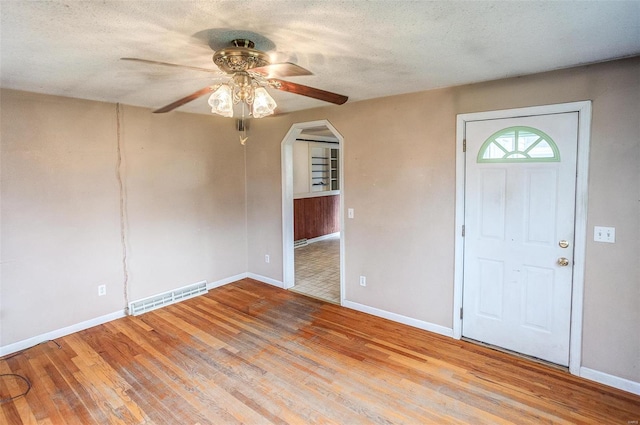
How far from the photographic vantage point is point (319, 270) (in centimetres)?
559

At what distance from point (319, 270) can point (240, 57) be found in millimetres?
4137

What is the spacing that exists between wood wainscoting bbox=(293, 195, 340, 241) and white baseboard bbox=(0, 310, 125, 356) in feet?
13.6

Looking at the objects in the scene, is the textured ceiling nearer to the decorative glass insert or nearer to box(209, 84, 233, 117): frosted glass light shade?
box(209, 84, 233, 117): frosted glass light shade

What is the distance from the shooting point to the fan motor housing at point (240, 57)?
1.87m

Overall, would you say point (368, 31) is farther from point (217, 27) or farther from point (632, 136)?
point (632, 136)

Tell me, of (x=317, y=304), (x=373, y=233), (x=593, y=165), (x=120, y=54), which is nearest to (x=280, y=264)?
(x=317, y=304)

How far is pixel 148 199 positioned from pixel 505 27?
12.4ft

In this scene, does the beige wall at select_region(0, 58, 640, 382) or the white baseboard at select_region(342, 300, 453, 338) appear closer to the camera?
the beige wall at select_region(0, 58, 640, 382)

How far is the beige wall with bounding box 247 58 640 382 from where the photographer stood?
2407mm

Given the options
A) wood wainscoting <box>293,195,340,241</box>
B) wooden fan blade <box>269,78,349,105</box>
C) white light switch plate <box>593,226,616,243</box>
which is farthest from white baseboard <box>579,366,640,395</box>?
wood wainscoting <box>293,195,340,241</box>

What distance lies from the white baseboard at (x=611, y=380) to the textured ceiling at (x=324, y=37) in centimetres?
228

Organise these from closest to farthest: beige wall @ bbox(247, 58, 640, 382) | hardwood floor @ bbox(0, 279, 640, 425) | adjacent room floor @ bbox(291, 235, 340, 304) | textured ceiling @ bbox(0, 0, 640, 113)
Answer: textured ceiling @ bbox(0, 0, 640, 113), hardwood floor @ bbox(0, 279, 640, 425), beige wall @ bbox(247, 58, 640, 382), adjacent room floor @ bbox(291, 235, 340, 304)

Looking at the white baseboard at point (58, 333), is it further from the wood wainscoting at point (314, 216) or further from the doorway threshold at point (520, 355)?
the wood wainscoting at point (314, 216)

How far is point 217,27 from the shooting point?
177cm
